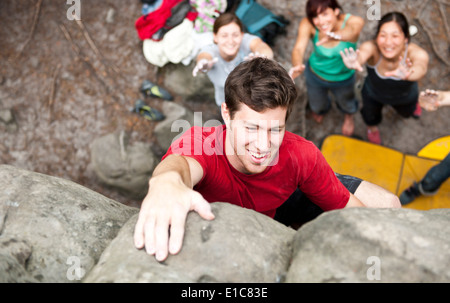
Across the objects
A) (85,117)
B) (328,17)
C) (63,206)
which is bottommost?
(85,117)

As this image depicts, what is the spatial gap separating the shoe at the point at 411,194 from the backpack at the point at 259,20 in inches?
102

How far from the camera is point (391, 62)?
361 cm

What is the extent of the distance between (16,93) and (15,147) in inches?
32.2

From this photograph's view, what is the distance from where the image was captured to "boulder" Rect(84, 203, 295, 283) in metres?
1.43

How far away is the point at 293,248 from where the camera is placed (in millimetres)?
1639

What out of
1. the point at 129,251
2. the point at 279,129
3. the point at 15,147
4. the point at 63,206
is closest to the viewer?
the point at 129,251

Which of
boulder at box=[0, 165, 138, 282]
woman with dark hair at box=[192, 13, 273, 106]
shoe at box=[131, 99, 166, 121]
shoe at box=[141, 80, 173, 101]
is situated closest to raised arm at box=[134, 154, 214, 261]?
boulder at box=[0, 165, 138, 282]

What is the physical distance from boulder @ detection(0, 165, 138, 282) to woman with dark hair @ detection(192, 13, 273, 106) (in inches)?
73.2

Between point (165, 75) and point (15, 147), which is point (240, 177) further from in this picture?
point (15, 147)

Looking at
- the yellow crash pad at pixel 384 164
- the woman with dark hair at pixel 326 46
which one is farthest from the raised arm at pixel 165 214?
the yellow crash pad at pixel 384 164

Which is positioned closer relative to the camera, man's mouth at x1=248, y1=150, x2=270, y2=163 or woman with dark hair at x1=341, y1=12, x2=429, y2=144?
man's mouth at x1=248, y1=150, x2=270, y2=163

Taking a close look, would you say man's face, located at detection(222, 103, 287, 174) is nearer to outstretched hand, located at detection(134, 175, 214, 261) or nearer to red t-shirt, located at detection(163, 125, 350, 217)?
red t-shirt, located at detection(163, 125, 350, 217)

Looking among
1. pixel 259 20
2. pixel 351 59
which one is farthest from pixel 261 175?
pixel 259 20
